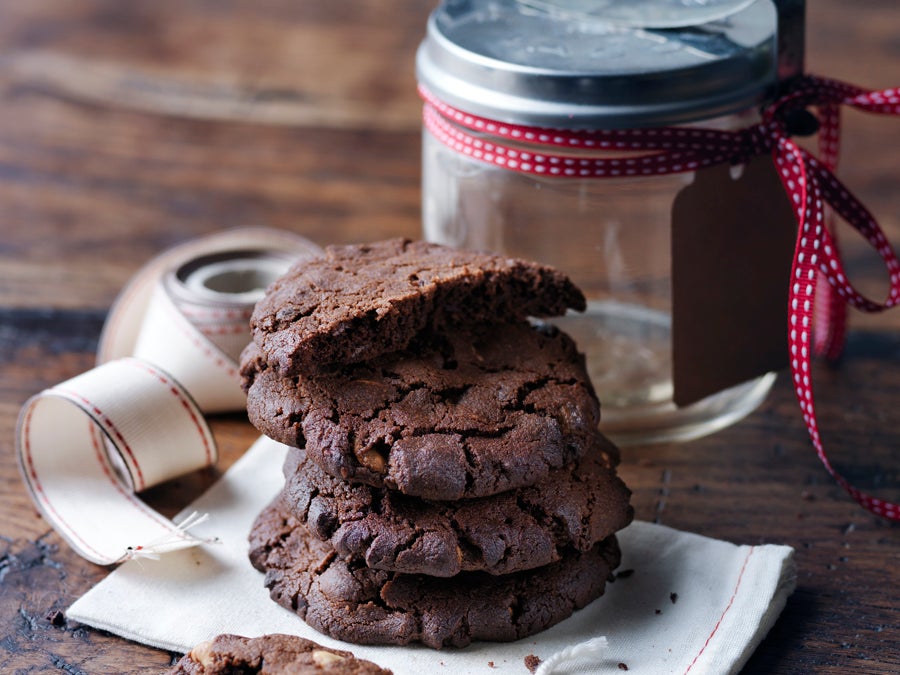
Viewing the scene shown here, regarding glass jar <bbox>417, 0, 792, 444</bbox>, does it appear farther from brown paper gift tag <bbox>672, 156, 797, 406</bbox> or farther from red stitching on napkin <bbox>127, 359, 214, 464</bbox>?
red stitching on napkin <bbox>127, 359, 214, 464</bbox>

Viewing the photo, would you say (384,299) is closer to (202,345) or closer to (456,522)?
(456,522)

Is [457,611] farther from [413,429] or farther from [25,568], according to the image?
[25,568]

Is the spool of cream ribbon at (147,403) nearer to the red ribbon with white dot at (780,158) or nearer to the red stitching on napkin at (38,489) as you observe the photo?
the red stitching on napkin at (38,489)

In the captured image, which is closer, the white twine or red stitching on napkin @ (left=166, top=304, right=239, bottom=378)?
the white twine

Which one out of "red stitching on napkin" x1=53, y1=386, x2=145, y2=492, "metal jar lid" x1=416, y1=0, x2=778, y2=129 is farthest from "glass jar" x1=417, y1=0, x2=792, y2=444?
"red stitching on napkin" x1=53, y1=386, x2=145, y2=492

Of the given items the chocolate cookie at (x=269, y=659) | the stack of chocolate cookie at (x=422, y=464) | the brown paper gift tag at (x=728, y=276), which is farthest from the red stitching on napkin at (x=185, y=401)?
the brown paper gift tag at (x=728, y=276)

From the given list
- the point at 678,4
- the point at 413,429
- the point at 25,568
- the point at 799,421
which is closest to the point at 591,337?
the point at 799,421

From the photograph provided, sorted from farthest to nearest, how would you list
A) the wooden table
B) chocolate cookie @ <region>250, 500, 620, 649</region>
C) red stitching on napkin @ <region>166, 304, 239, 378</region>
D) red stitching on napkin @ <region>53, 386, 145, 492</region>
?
red stitching on napkin @ <region>166, 304, 239, 378</region> < red stitching on napkin @ <region>53, 386, 145, 492</region> < the wooden table < chocolate cookie @ <region>250, 500, 620, 649</region>
